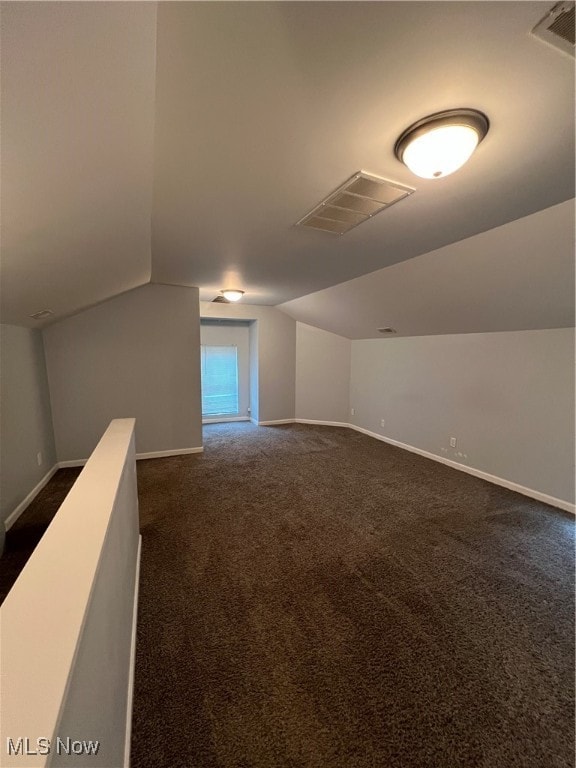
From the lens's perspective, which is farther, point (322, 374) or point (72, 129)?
point (322, 374)

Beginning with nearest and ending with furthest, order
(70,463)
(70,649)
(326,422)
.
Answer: (70,649) → (70,463) → (326,422)

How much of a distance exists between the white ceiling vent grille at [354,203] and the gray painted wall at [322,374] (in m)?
3.94

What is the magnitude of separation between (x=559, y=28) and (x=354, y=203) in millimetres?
1036

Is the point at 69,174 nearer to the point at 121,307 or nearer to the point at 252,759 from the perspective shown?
the point at 252,759

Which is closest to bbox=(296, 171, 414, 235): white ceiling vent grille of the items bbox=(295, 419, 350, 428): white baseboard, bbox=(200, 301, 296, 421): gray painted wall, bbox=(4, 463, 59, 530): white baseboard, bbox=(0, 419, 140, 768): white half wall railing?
bbox=(0, 419, 140, 768): white half wall railing

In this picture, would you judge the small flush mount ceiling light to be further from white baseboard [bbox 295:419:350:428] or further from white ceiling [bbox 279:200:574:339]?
white baseboard [bbox 295:419:350:428]

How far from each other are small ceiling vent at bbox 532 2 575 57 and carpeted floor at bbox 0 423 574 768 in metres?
2.44

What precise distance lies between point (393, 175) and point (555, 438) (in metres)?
3.01

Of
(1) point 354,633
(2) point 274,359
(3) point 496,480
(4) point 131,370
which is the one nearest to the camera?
(1) point 354,633

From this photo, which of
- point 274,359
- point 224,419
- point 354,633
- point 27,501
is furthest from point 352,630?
point 224,419

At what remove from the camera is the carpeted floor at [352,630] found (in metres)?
1.22

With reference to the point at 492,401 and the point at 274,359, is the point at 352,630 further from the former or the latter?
the point at 274,359

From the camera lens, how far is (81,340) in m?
3.96

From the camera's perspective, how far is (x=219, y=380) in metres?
6.63
